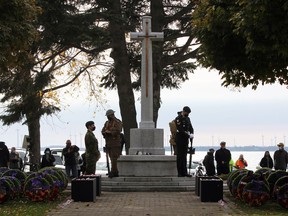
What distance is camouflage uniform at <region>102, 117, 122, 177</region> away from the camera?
18516mm

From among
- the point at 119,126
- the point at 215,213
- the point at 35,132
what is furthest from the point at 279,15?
the point at 35,132

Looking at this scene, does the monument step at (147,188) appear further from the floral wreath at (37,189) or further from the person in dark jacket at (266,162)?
the person in dark jacket at (266,162)

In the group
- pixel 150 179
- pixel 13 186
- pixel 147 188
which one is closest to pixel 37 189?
pixel 13 186

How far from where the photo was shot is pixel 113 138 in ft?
61.3

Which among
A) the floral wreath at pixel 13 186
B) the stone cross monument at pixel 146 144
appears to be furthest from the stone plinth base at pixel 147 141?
the floral wreath at pixel 13 186

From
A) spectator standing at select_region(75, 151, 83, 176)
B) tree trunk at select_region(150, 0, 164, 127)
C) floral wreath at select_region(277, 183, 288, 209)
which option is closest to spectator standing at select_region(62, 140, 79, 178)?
spectator standing at select_region(75, 151, 83, 176)

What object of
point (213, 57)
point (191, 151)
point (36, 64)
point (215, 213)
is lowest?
point (215, 213)

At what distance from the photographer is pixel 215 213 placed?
1265cm

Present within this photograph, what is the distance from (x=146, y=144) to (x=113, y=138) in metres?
1.51

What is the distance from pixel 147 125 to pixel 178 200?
530cm

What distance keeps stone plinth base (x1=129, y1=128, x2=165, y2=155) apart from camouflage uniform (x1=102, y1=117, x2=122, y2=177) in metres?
1.09

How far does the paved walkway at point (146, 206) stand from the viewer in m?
12.6

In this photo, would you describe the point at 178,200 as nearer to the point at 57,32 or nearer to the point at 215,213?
the point at 215,213

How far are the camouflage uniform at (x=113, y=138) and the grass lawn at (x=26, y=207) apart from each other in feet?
9.33
